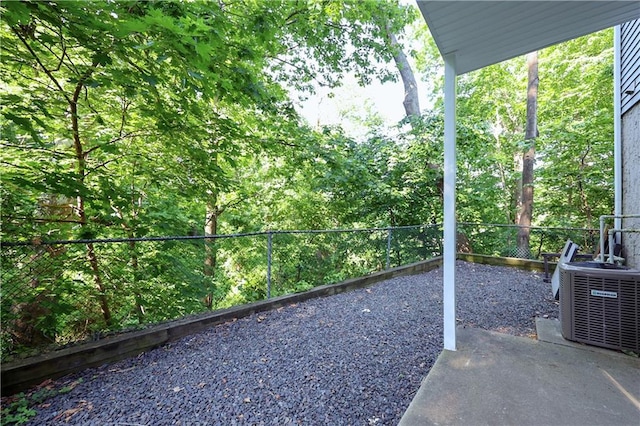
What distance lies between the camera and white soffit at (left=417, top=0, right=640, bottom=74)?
1.73m

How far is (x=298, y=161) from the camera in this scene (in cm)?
471

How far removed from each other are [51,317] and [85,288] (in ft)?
1.20

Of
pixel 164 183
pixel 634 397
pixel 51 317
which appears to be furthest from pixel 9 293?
pixel 634 397

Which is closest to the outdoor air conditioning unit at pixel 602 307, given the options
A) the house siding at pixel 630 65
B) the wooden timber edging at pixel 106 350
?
the house siding at pixel 630 65

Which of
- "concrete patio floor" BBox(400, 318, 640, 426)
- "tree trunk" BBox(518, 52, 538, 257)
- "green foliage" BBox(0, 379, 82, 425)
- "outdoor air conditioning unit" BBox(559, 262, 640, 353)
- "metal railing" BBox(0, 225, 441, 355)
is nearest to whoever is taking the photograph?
"concrete patio floor" BBox(400, 318, 640, 426)

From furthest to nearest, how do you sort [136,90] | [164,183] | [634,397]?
[164,183]
[136,90]
[634,397]

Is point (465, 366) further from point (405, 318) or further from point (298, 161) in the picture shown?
Result: point (298, 161)

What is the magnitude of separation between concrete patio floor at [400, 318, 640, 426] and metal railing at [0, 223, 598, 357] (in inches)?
95.9

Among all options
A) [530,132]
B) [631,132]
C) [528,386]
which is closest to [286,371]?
[528,386]

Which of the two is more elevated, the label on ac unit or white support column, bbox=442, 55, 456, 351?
white support column, bbox=442, 55, 456, 351

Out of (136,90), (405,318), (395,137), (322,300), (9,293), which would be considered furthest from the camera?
(395,137)

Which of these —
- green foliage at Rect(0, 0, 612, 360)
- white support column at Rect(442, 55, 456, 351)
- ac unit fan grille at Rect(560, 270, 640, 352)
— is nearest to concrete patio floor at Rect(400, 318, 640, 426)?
ac unit fan grille at Rect(560, 270, 640, 352)

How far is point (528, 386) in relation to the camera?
166cm

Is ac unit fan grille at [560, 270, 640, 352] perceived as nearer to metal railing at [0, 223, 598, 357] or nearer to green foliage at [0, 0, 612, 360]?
metal railing at [0, 223, 598, 357]
